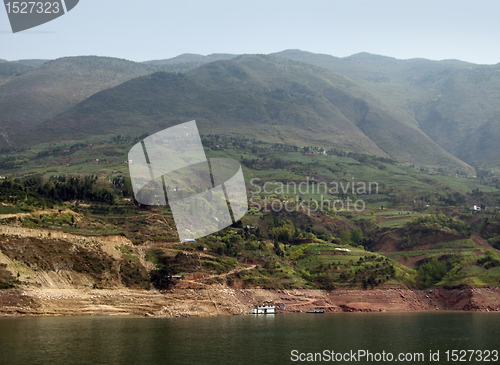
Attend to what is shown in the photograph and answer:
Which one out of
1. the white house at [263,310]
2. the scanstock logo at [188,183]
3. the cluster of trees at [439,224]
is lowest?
the white house at [263,310]

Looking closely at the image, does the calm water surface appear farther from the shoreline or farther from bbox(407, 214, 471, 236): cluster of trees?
bbox(407, 214, 471, 236): cluster of trees

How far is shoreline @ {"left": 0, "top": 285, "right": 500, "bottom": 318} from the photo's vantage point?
58375 millimetres

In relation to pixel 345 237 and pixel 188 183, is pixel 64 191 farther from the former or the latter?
pixel 345 237

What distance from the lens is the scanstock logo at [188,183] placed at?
8931cm

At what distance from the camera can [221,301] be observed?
70.1 m

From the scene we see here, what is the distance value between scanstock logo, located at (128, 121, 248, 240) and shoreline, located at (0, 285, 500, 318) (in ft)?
47.4

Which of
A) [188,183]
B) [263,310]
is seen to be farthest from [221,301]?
[188,183]

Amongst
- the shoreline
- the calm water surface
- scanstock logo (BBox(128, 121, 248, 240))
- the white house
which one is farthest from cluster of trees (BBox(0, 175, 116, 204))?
the white house

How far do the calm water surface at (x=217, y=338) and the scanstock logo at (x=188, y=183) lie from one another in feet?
55.7

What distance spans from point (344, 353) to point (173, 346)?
530 inches

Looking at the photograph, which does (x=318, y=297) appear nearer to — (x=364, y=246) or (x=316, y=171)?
(x=364, y=246)

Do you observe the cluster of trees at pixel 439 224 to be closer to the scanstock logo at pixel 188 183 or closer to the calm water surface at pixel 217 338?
the scanstock logo at pixel 188 183

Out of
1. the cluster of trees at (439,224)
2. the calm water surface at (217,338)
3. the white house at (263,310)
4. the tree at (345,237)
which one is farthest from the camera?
the tree at (345,237)

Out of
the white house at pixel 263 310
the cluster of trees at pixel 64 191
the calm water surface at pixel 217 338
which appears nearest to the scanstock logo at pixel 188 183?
the cluster of trees at pixel 64 191
